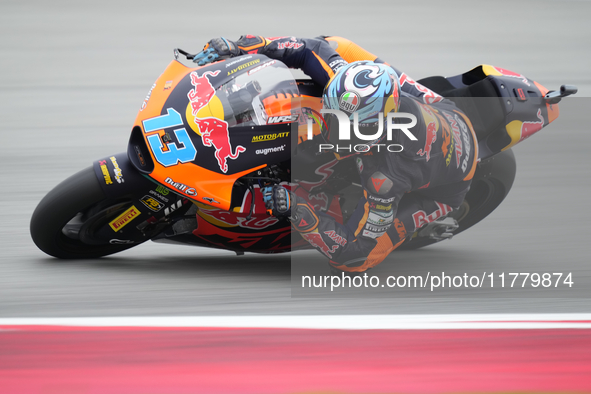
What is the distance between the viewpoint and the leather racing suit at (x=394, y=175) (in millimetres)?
3361

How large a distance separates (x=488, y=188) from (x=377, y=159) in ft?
3.85

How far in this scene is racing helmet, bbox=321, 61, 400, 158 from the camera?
3145 mm

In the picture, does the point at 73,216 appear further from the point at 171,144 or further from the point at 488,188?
the point at 488,188

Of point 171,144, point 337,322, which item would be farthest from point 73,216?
point 337,322

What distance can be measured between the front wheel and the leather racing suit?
101cm

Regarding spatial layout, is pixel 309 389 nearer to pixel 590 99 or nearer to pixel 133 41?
pixel 590 99

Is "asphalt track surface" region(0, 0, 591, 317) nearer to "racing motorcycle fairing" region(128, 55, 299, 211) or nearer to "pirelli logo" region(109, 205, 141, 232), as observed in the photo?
"pirelli logo" region(109, 205, 141, 232)

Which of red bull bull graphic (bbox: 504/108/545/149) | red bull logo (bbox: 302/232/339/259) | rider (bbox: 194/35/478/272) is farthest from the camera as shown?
red bull bull graphic (bbox: 504/108/545/149)

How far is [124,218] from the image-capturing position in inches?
142

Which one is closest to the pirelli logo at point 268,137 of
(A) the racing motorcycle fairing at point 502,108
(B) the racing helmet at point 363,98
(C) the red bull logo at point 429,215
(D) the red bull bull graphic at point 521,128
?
(B) the racing helmet at point 363,98

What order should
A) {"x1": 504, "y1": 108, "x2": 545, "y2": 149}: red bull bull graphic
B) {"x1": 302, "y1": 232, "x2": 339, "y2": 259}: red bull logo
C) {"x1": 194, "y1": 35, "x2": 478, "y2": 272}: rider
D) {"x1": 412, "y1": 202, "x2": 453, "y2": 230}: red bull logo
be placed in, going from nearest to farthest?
{"x1": 194, "y1": 35, "x2": 478, "y2": 272}: rider, {"x1": 302, "y1": 232, "x2": 339, "y2": 259}: red bull logo, {"x1": 412, "y1": 202, "x2": 453, "y2": 230}: red bull logo, {"x1": 504, "y1": 108, "x2": 545, "y2": 149}: red bull bull graphic

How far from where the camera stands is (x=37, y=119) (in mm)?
6641

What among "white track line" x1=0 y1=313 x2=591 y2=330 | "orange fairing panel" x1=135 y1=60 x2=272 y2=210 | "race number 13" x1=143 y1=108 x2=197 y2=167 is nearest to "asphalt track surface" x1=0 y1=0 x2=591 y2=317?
"white track line" x1=0 y1=313 x2=591 y2=330

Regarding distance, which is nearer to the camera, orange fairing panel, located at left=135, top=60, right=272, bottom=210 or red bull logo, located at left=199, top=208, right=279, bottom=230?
orange fairing panel, located at left=135, top=60, right=272, bottom=210
